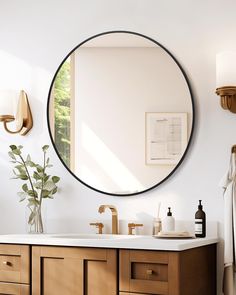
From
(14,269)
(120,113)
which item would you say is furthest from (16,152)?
(14,269)

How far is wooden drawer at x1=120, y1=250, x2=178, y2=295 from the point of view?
2874 mm

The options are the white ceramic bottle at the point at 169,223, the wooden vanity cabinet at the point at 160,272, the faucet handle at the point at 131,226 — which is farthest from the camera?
the faucet handle at the point at 131,226

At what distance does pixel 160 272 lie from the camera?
2.92 meters

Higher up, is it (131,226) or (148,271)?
(131,226)

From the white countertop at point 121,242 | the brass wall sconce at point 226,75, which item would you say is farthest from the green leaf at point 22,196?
the brass wall sconce at point 226,75

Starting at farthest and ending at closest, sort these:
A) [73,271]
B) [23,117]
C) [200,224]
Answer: [23,117] < [200,224] < [73,271]

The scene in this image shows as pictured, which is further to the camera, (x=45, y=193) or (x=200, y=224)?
(x=45, y=193)

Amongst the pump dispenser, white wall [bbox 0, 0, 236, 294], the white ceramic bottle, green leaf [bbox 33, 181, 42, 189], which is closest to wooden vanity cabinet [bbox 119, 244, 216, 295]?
the pump dispenser

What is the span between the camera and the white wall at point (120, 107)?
3.61 m

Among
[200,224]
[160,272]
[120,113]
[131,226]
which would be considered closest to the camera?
[160,272]

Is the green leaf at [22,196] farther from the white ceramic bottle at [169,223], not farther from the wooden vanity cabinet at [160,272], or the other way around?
the wooden vanity cabinet at [160,272]

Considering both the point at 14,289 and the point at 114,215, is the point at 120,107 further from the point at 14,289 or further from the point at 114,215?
the point at 14,289

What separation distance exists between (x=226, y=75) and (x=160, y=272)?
1.11m

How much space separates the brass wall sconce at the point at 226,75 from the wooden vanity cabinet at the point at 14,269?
1.32 m
